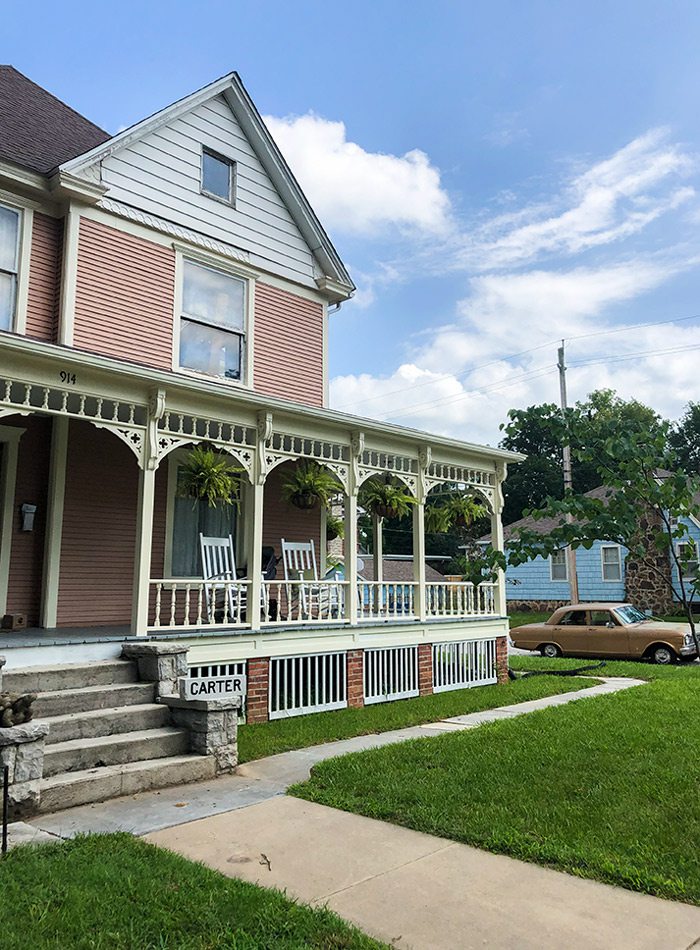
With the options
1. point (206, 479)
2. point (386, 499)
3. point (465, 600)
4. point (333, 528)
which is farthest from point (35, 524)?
point (465, 600)

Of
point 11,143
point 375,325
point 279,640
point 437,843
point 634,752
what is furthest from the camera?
point 375,325

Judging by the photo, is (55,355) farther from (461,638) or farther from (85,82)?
(85,82)

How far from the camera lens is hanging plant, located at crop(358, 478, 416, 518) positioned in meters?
11.1

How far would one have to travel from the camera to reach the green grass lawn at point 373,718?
7477mm

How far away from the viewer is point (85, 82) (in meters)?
13.5

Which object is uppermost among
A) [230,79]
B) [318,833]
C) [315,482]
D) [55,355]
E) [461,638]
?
[230,79]

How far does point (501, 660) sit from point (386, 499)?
3596 mm

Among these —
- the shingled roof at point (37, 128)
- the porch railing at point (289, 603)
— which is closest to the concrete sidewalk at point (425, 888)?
the porch railing at point (289, 603)

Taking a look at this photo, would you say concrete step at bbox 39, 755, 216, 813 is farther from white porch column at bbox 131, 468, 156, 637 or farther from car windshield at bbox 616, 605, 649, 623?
car windshield at bbox 616, 605, 649, 623

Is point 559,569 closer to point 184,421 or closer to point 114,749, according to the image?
point 184,421

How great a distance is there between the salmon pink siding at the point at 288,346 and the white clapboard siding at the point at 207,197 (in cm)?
48

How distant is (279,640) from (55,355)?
420 cm

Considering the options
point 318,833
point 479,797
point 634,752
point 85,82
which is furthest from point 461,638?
point 85,82

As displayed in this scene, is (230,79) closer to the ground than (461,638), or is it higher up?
higher up
